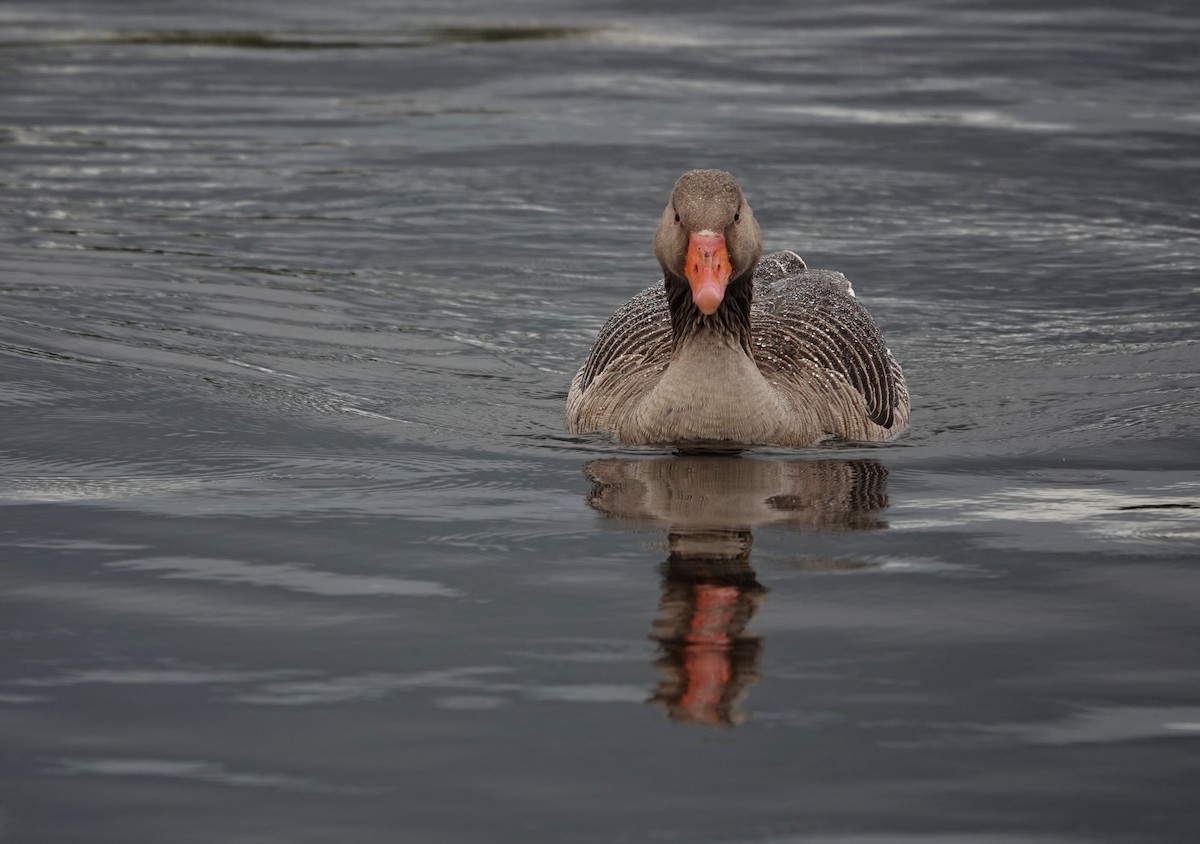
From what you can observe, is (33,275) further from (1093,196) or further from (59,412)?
(1093,196)

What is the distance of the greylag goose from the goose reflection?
0.91 feet

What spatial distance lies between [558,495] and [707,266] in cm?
143

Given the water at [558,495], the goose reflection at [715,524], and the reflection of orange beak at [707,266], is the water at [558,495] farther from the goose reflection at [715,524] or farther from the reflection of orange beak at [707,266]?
the reflection of orange beak at [707,266]

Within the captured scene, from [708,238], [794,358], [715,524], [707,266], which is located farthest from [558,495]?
[794,358]

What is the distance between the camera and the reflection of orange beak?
9281 mm

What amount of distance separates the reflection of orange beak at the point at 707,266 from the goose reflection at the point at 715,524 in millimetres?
904

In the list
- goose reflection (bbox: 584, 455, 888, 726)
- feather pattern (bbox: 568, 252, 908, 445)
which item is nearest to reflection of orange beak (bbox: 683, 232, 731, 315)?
goose reflection (bbox: 584, 455, 888, 726)

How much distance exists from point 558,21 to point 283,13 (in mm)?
4353

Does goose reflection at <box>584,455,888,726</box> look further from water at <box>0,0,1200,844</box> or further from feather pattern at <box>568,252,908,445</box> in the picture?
feather pattern at <box>568,252,908,445</box>

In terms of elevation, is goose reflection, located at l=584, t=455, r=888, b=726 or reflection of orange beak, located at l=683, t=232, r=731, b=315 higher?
reflection of orange beak, located at l=683, t=232, r=731, b=315

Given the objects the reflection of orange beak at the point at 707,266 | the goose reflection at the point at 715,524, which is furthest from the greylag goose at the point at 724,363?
the goose reflection at the point at 715,524

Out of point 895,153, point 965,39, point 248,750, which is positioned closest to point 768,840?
point 248,750

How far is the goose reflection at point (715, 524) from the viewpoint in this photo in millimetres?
6402

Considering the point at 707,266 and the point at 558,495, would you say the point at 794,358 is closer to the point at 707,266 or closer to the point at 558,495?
the point at 707,266
